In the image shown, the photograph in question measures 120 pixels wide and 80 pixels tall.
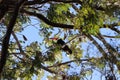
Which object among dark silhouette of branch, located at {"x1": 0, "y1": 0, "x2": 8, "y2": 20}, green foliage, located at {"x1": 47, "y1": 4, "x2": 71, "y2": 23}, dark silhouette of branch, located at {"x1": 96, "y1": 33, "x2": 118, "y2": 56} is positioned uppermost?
dark silhouette of branch, located at {"x1": 0, "y1": 0, "x2": 8, "y2": 20}

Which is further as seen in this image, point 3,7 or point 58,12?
point 58,12

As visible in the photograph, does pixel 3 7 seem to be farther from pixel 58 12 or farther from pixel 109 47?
pixel 109 47

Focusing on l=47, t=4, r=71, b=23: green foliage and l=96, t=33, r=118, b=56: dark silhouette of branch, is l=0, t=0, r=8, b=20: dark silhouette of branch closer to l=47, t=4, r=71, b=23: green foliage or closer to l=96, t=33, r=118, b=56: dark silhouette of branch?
l=47, t=4, r=71, b=23: green foliage

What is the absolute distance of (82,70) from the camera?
9445 mm

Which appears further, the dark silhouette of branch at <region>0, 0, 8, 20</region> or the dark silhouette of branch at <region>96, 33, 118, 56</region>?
the dark silhouette of branch at <region>96, 33, 118, 56</region>

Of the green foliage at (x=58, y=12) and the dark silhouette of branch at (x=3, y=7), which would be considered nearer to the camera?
the dark silhouette of branch at (x=3, y=7)

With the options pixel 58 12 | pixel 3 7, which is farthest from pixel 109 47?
pixel 3 7

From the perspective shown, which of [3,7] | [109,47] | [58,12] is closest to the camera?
[3,7]

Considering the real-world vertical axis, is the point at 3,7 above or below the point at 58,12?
above

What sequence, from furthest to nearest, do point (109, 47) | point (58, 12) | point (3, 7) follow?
1. point (109, 47)
2. point (58, 12)
3. point (3, 7)

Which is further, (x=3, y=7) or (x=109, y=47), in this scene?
(x=109, y=47)

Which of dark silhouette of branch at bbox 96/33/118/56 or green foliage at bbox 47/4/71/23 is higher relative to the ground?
green foliage at bbox 47/4/71/23

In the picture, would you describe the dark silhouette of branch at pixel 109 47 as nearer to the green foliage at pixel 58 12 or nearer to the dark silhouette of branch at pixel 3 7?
the green foliage at pixel 58 12

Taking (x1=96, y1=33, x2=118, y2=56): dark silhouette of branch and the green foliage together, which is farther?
(x1=96, y1=33, x2=118, y2=56): dark silhouette of branch
